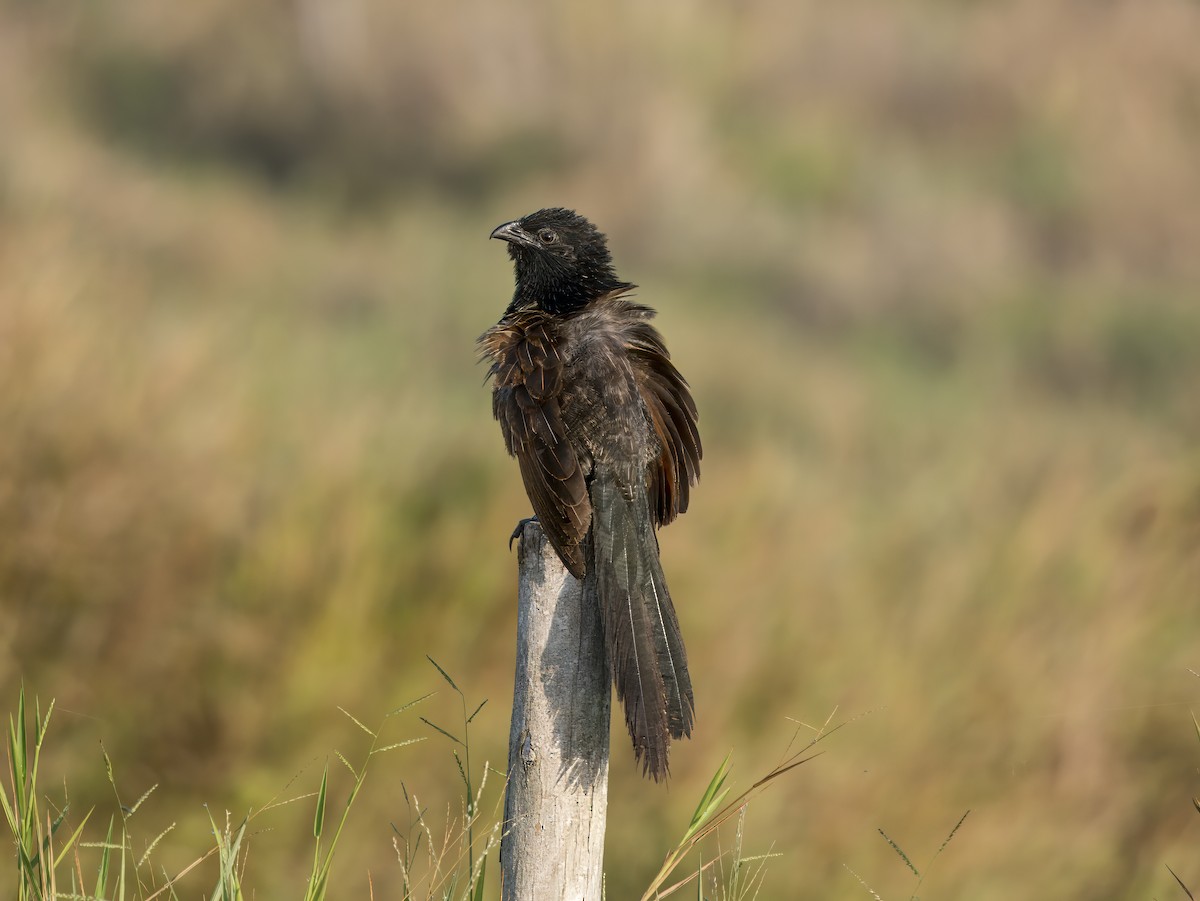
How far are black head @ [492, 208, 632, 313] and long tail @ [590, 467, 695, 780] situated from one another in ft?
3.92

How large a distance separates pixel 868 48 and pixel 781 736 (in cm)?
1608

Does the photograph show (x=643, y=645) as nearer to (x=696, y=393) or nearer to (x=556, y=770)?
(x=556, y=770)

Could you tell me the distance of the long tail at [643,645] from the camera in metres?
2.28

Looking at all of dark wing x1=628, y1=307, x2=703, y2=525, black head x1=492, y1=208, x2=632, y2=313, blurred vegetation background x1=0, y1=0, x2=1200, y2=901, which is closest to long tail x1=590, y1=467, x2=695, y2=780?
dark wing x1=628, y1=307, x2=703, y2=525

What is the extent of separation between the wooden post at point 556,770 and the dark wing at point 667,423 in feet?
2.50

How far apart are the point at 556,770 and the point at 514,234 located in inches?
72.9

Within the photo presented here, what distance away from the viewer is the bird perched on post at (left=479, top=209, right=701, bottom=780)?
2.33 metres

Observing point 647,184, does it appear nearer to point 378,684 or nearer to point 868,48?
point 868,48

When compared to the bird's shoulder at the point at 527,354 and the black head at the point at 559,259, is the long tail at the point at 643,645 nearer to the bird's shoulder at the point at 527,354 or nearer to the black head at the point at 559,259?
the bird's shoulder at the point at 527,354

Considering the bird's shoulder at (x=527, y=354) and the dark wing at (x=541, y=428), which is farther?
the bird's shoulder at (x=527, y=354)

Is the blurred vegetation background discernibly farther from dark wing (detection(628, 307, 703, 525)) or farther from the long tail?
dark wing (detection(628, 307, 703, 525))

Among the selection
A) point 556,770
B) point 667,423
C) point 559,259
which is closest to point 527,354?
point 667,423

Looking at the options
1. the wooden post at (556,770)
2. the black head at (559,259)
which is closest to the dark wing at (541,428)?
the wooden post at (556,770)

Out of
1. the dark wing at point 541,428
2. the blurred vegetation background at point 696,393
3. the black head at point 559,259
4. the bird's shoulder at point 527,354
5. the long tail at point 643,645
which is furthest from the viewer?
the blurred vegetation background at point 696,393
